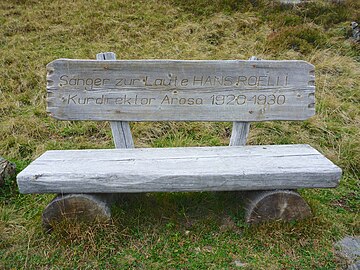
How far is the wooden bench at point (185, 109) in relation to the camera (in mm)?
2383

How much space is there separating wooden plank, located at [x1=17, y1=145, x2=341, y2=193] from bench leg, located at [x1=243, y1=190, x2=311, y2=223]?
0.31ft

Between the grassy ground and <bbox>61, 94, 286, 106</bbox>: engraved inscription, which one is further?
<bbox>61, 94, 286, 106</bbox>: engraved inscription

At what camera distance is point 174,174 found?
2.25 m

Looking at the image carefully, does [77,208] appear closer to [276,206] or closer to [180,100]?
[180,100]

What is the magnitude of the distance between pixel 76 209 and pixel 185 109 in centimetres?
116

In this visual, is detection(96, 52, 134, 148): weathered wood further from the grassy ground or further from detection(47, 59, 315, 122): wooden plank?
the grassy ground

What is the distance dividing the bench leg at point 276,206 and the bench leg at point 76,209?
3.48 feet

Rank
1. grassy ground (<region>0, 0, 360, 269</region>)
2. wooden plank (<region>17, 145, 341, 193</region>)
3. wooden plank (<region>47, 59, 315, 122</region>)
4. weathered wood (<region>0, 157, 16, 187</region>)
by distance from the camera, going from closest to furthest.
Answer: wooden plank (<region>17, 145, 341, 193</region>) < grassy ground (<region>0, 0, 360, 269</region>) < wooden plank (<region>47, 59, 315, 122</region>) < weathered wood (<region>0, 157, 16, 187</region>)

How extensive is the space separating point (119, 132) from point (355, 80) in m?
4.09

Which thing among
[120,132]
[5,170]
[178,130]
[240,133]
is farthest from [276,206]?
[5,170]

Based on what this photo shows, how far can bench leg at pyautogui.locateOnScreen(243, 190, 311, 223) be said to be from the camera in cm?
Result: 239

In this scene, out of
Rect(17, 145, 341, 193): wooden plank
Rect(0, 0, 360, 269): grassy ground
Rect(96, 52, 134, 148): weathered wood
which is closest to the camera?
Rect(17, 145, 341, 193): wooden plank

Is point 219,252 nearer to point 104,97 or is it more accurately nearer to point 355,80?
point 104,97

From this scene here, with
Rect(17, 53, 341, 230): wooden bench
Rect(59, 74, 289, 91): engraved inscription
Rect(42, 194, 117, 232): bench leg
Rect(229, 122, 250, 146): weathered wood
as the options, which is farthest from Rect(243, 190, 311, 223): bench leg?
Rect(42, 194, 117, 232): bench leg
